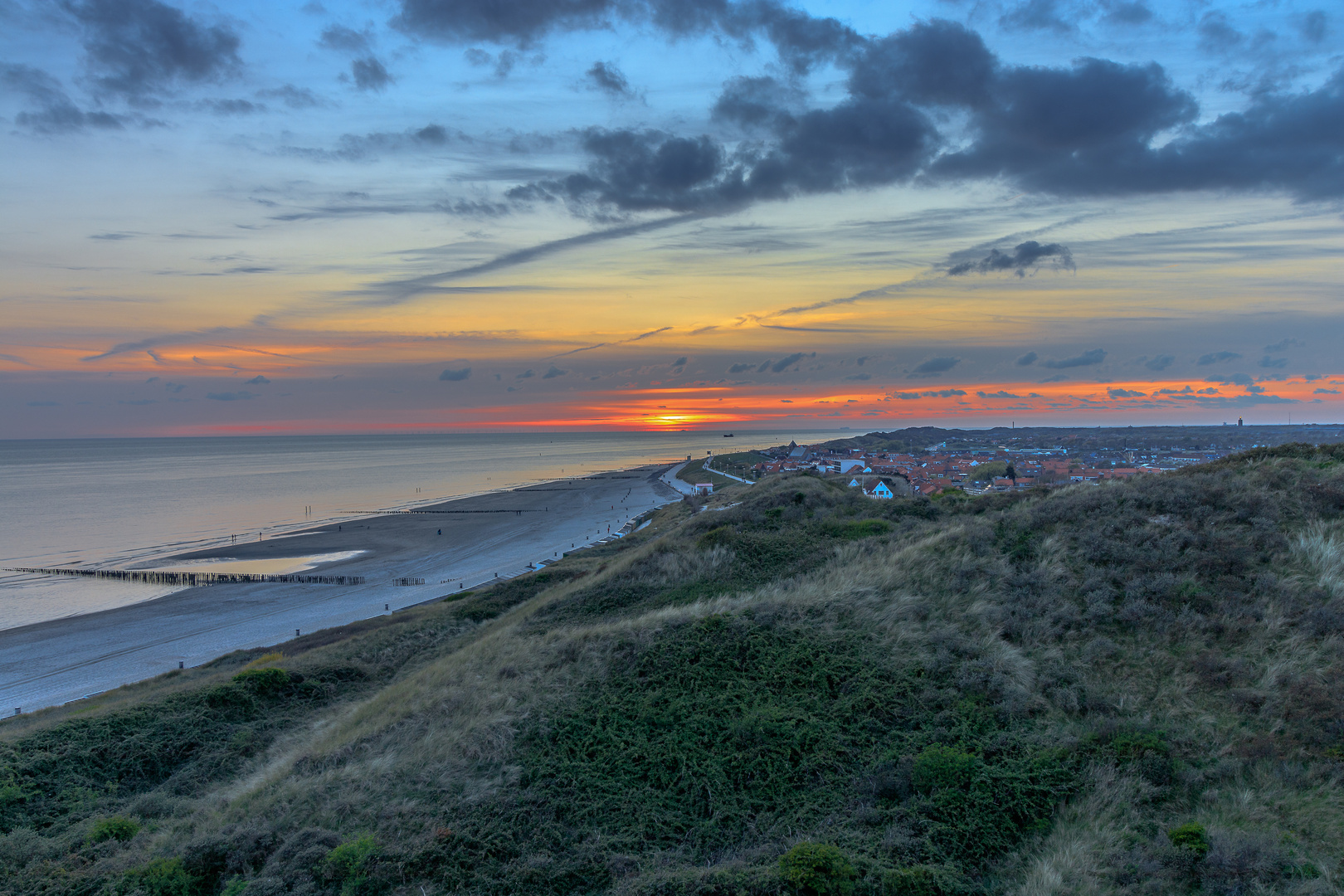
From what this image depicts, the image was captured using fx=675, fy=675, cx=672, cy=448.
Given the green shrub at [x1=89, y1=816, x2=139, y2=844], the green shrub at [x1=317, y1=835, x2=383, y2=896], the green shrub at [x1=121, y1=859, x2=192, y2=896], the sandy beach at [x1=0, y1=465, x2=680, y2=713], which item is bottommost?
the sandy beach at [x1=0, y1=465, x2=680, y2=713]

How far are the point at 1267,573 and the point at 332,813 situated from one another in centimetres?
1861

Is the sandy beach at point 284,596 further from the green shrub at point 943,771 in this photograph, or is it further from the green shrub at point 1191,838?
the green shrub at point 1191,838

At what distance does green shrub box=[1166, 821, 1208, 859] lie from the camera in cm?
822

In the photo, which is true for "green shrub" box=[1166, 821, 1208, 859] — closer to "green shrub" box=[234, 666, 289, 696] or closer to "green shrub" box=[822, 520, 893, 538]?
"green shrub" box=[822, 520, 893, 538]

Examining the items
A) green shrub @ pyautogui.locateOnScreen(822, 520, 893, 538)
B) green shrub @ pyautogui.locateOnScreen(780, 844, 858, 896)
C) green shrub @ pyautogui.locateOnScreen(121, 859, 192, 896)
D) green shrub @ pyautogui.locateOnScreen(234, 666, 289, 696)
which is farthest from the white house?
green shrub @ pyautogui.locateOnScreen(121, 859, 192, 896)

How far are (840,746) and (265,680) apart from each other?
57.0 ft

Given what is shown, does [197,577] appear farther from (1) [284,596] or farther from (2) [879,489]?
(2) [879,489]

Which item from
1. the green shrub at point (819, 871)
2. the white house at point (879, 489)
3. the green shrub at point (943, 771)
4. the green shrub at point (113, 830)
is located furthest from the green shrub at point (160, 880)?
the white house at point (879, 489)

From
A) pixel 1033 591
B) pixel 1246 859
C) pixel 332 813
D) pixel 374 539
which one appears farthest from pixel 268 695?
pixel 374 539

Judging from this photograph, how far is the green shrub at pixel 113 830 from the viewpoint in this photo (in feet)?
38.9

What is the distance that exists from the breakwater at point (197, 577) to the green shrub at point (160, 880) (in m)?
43.5

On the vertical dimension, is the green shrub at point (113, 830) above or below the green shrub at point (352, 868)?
below

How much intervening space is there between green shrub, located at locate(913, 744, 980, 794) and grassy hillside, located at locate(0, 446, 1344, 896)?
5 centimetres

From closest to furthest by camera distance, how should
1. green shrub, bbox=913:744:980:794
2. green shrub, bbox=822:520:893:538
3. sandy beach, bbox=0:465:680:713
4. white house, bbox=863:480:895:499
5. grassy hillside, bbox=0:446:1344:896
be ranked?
grassy hillside, bbox=0:446:1344:896
green shrub, bbox=913:744:980:794
green shrub, bbox=822:520:893:538
sandy beach, bbox=0:465:680:713
white house, bbox=863:480:895:499
